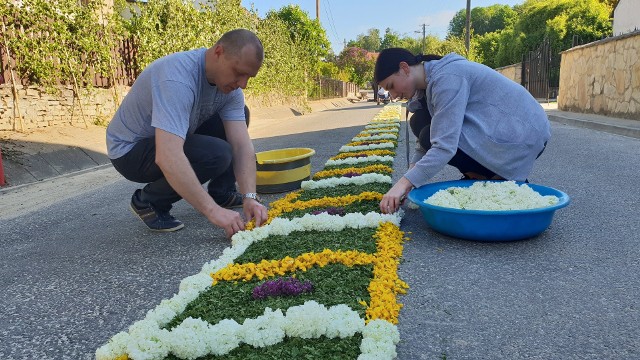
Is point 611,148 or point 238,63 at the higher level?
point 238,63

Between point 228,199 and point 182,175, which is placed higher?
point 182,175

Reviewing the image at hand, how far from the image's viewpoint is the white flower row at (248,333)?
167cm

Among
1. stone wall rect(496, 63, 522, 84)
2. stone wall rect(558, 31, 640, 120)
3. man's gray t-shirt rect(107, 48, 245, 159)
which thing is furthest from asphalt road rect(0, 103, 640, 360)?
stone wall rect(496, 63, 522, 84)

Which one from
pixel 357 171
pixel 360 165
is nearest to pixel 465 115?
pixel 357 171

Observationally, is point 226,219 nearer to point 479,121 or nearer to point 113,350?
point 113,350

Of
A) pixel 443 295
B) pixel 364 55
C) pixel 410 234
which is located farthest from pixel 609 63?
pixel 364 55

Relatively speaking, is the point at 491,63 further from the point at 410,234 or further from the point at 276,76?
the point at 410,234

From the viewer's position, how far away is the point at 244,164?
3.27 meters

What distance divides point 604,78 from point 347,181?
9992 millimetres

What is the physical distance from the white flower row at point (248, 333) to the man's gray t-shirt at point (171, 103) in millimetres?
1214

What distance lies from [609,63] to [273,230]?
11310 millimetres

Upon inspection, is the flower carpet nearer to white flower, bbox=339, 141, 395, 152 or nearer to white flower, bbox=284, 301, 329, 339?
white flower, bbox=284, 301, 329, 339

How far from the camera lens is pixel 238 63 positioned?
271cm

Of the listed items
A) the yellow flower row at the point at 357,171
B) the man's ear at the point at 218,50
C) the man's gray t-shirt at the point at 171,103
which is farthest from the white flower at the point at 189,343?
the yellow flower row at the point at 357,171
